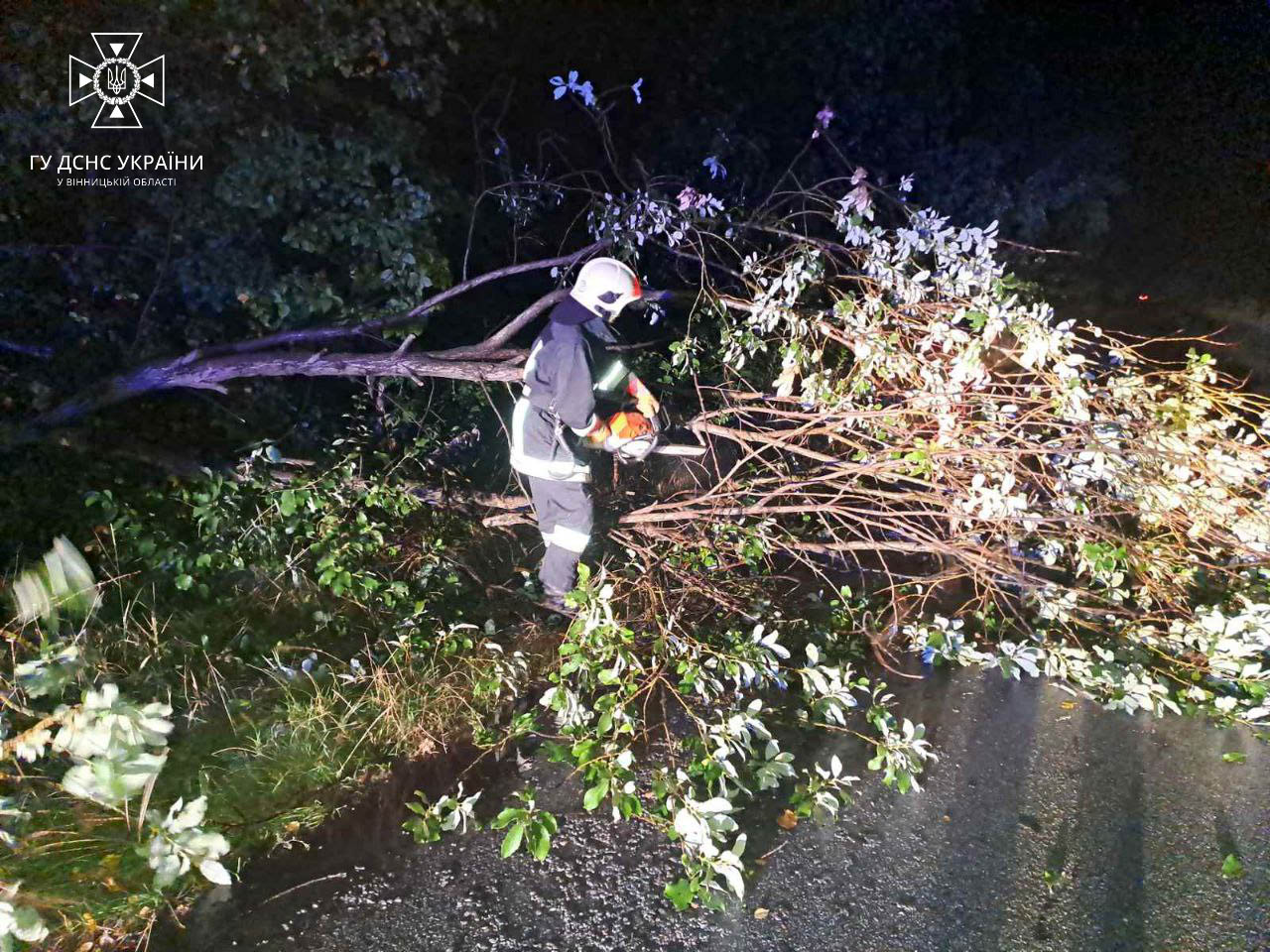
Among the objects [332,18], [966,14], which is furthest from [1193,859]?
[966,14]

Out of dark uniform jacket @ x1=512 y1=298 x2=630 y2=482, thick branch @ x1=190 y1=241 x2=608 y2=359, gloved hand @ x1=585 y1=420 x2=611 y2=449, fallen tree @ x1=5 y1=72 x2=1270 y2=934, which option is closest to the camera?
fallen tree @ x1=5 y1=72 x2=1270 y2=934

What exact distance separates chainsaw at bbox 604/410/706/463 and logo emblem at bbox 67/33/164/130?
2789mm

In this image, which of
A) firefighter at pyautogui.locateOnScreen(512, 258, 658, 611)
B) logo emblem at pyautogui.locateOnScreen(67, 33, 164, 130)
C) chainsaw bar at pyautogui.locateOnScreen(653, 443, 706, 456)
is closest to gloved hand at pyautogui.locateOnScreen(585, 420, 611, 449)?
firefighter at pyautogui.locateOnScreen(512, 258, 658, 611)

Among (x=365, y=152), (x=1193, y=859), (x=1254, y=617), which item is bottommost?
(x=1193, y=859)

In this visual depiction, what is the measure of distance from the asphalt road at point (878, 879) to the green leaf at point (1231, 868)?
1.1 inches

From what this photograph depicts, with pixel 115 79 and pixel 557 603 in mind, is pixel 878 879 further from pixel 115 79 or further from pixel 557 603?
pixel 115 79

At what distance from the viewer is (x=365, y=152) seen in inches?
159

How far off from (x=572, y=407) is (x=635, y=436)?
0.37 meters

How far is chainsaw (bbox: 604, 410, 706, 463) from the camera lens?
343 cm

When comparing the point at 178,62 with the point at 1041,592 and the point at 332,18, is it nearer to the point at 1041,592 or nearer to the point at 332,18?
the point at 332,18

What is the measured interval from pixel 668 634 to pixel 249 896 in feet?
5.54

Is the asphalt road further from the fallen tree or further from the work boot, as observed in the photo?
the work boot

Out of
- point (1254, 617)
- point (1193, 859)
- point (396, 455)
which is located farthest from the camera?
point (396, 455)

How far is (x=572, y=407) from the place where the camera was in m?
3.26
